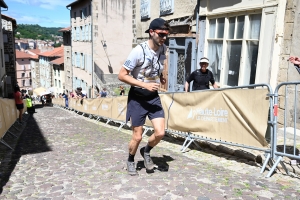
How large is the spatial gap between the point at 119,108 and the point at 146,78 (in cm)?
681

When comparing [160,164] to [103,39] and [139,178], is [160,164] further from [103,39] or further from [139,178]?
[103,39]

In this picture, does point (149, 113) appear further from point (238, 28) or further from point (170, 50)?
point (170, 50)

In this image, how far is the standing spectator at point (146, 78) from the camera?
→ 3.54m

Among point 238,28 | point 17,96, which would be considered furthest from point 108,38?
point 238,28

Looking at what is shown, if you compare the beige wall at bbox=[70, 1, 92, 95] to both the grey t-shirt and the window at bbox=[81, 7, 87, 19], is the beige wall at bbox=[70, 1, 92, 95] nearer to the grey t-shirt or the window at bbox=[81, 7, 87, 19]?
the window at bbox=[81, 7, 87, 19]

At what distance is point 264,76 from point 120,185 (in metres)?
4.90

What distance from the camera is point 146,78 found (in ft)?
12.2

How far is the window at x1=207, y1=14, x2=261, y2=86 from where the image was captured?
7332 millimetres

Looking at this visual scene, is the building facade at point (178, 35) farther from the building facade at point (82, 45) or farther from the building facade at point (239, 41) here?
the building facade at point (82, 45)

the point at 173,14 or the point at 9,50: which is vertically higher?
the point at 173,14

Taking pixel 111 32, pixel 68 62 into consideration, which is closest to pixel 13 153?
pixel 111 32

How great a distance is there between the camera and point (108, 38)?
102 ft

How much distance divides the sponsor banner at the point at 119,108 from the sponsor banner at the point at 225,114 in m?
4.16

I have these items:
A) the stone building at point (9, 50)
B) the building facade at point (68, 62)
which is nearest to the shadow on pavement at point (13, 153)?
the stone building at point (9, 50)
